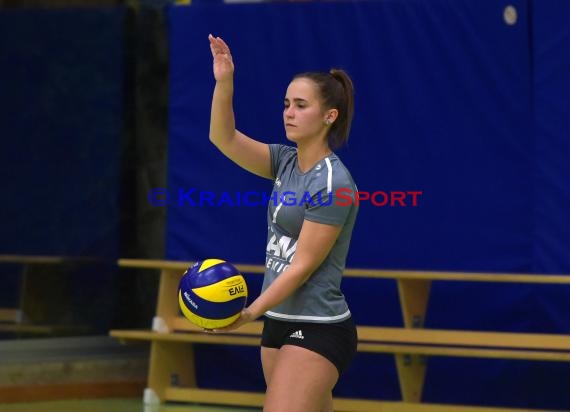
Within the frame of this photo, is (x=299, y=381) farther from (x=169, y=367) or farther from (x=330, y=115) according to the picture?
(x=169, y=367)

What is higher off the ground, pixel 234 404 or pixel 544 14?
pixel 544 14

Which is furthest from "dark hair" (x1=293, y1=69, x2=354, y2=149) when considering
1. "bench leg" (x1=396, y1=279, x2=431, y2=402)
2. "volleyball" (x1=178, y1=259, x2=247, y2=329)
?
"bench leg" (x1=396, y1=279, x2=431, y2=402)

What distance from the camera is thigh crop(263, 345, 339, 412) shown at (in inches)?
146

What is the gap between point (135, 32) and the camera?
7465mm

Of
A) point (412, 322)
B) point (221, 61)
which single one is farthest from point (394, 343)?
point (221, 61)

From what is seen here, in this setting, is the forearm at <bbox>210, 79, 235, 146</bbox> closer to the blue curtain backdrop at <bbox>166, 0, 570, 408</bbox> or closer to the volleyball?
the volleyball

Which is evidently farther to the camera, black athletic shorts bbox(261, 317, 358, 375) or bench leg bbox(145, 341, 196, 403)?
bench leg bbox(145, 341, 196, 403)

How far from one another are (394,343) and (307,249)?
9.31 ft

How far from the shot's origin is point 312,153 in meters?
3.96

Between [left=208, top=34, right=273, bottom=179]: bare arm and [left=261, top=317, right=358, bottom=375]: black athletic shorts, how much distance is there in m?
0.60

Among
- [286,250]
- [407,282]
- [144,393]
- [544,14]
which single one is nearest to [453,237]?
[407,282]

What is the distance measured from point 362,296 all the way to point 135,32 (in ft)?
7.64

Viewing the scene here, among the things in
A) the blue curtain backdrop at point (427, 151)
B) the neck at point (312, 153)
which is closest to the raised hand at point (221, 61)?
the neck at point (312, 153)

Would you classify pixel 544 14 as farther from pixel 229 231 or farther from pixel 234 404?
pixel 234 404
